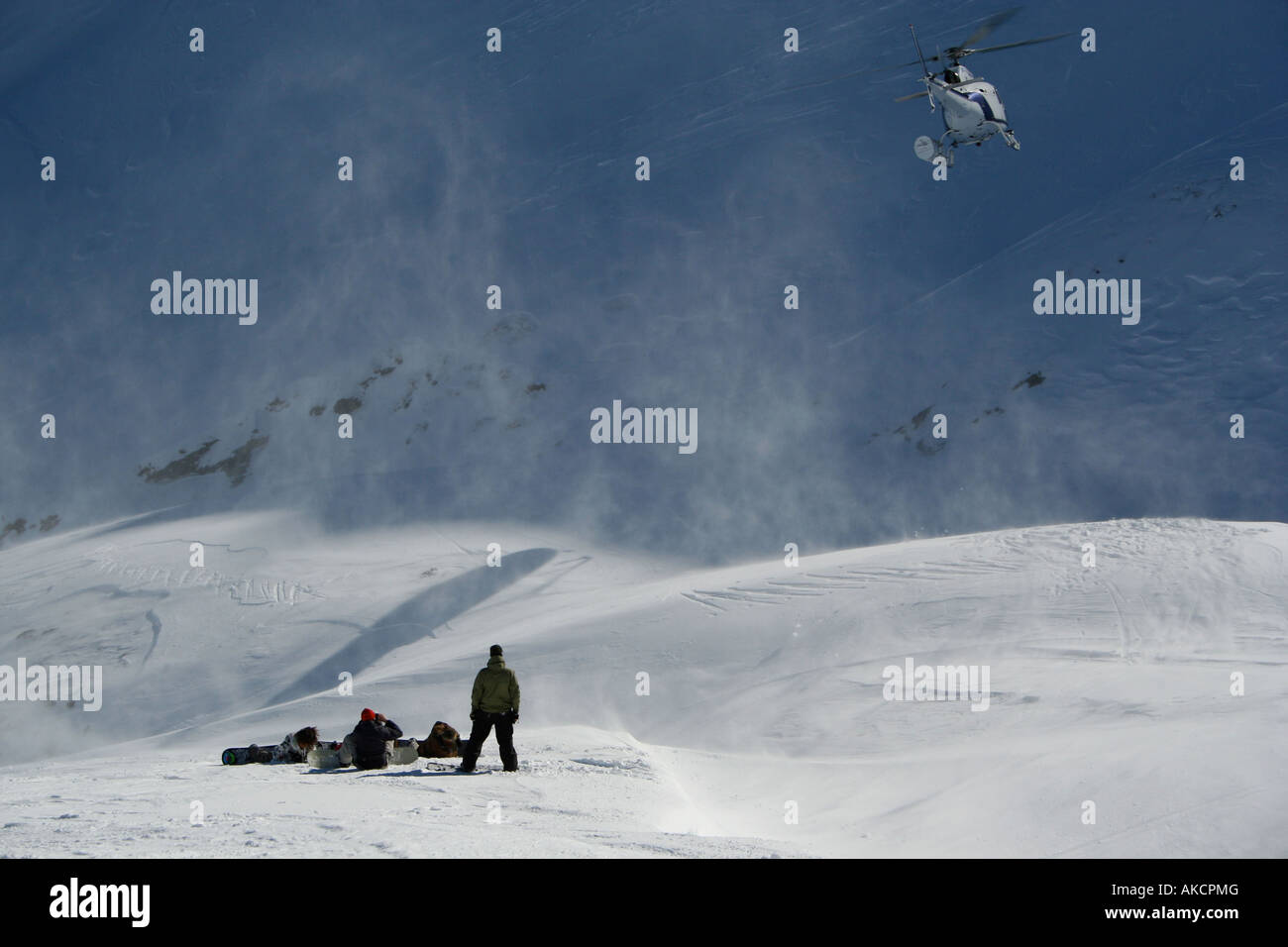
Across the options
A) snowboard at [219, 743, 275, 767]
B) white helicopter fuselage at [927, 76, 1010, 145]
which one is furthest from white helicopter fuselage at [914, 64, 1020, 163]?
snowboard at [219, 743, 275, 767]

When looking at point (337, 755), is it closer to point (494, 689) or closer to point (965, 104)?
point (494, 689)

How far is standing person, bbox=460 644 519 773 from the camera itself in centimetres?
891

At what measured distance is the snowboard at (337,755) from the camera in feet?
30.5

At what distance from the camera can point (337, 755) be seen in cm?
936

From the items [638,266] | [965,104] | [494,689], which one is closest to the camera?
[494,689]

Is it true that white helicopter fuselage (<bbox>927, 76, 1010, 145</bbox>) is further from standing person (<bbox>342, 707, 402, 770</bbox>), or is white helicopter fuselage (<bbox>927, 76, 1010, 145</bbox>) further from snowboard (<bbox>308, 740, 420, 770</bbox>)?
standing person (<bbox>342, 707, 402, 770</bbox>)

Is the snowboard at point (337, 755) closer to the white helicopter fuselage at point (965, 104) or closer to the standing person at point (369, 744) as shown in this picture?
the standing person at point (369, 744)

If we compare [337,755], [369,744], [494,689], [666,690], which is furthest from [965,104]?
[337,755]

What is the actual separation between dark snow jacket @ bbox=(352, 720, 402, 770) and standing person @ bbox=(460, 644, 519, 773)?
0.75 m

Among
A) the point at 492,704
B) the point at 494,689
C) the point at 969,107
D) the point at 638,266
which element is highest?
the point at 969,107

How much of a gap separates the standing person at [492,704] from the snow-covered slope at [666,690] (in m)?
0.39

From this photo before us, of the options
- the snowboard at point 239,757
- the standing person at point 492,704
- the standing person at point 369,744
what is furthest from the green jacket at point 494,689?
the snowboard at point 239,757

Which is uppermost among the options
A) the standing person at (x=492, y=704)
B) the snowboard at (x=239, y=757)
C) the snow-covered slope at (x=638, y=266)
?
the snow-covered slope at (x=638, y=266)

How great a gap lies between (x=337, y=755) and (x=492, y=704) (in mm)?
1515
